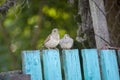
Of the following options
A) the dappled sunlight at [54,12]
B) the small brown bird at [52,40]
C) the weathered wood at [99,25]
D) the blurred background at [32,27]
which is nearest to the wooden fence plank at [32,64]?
the small brown bird at [52,40]

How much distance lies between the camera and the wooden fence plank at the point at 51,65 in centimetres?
305

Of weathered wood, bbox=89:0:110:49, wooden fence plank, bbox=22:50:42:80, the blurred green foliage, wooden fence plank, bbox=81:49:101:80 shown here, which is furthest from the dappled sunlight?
wooden fence plank, bbox=22:50:42:80

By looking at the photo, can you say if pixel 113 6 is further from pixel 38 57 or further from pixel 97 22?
pixel 38 57

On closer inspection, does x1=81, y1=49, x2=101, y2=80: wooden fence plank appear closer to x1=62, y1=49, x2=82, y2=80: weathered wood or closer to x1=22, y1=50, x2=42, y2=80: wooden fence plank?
x1=62, y1=49, x2=82, y2=80: weathered wood

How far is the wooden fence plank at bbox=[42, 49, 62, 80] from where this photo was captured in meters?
3.05

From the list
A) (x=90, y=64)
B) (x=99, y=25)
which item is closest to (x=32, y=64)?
(x=90, y=64)

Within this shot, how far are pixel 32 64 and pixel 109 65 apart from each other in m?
0.80

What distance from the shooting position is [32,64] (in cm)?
296

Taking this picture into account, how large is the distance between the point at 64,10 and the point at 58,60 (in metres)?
3.26

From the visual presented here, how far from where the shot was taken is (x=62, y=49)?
3.31 m

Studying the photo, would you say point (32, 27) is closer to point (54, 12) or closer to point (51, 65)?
point (54, 12)

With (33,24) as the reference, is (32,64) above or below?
below

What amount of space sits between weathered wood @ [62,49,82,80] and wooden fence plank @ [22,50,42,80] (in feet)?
0.87

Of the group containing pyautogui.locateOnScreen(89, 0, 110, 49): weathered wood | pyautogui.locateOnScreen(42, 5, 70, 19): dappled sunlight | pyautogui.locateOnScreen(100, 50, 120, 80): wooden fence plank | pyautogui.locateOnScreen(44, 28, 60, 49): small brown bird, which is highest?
pyautogui.locateOnScreen(42, 5, 70, 19): dappled sunlight
